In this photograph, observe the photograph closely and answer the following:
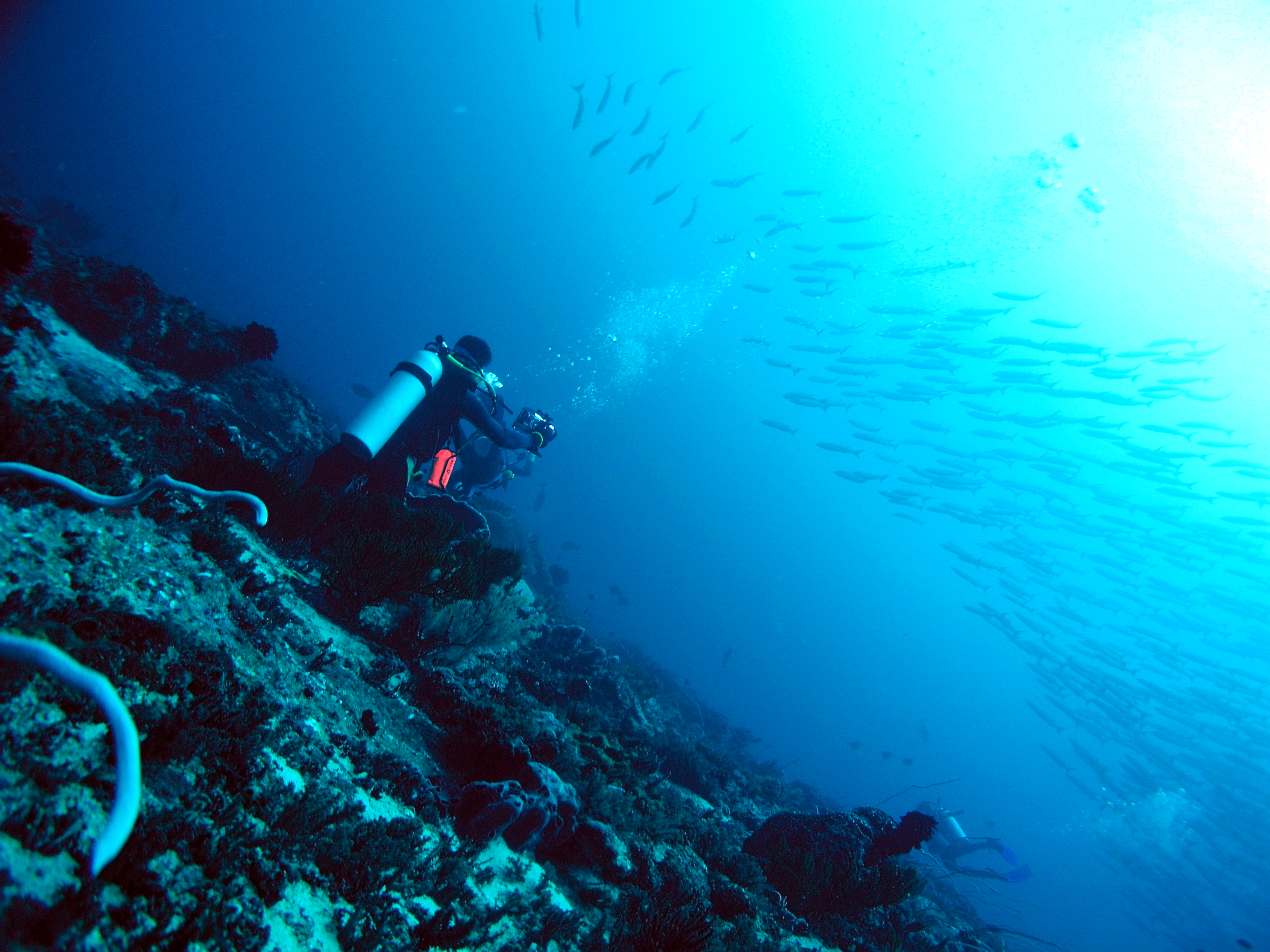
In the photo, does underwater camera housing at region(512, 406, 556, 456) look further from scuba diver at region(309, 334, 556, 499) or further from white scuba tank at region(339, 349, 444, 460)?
white scuba tank at region(339, 349, 444, 460)

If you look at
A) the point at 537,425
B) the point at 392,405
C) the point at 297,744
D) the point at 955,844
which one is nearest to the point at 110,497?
the point at 297,744

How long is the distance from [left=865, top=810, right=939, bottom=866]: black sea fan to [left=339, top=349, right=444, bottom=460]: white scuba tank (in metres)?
7.66

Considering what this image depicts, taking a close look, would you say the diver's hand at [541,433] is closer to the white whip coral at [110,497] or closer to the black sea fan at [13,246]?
the white whip coral at [110,497]

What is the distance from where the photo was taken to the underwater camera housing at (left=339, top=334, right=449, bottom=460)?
5.19 metres

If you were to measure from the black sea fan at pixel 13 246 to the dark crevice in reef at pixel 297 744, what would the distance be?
0.03 meters

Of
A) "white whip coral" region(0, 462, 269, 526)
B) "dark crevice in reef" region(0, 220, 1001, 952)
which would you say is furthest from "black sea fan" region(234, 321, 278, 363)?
"white whip coral" region(0, 462, 269, 526)

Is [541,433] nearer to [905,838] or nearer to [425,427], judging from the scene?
[425,427]

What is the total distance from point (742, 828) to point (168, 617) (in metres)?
7.18

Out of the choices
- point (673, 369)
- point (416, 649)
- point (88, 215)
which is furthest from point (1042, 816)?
point (88, 215)

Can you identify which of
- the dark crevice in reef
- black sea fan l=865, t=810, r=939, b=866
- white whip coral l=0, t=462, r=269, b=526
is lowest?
the dark crevice in reef

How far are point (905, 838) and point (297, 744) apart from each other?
7118 mm

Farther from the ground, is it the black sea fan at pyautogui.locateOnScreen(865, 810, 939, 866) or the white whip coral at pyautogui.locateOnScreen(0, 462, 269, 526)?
the black sea fan at pyautogui.locateOnScreen(865, 810, 939, 866)

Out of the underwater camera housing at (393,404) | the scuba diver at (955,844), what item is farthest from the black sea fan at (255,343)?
the scuba diver at (955,844)

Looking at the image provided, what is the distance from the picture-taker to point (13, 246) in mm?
4188
